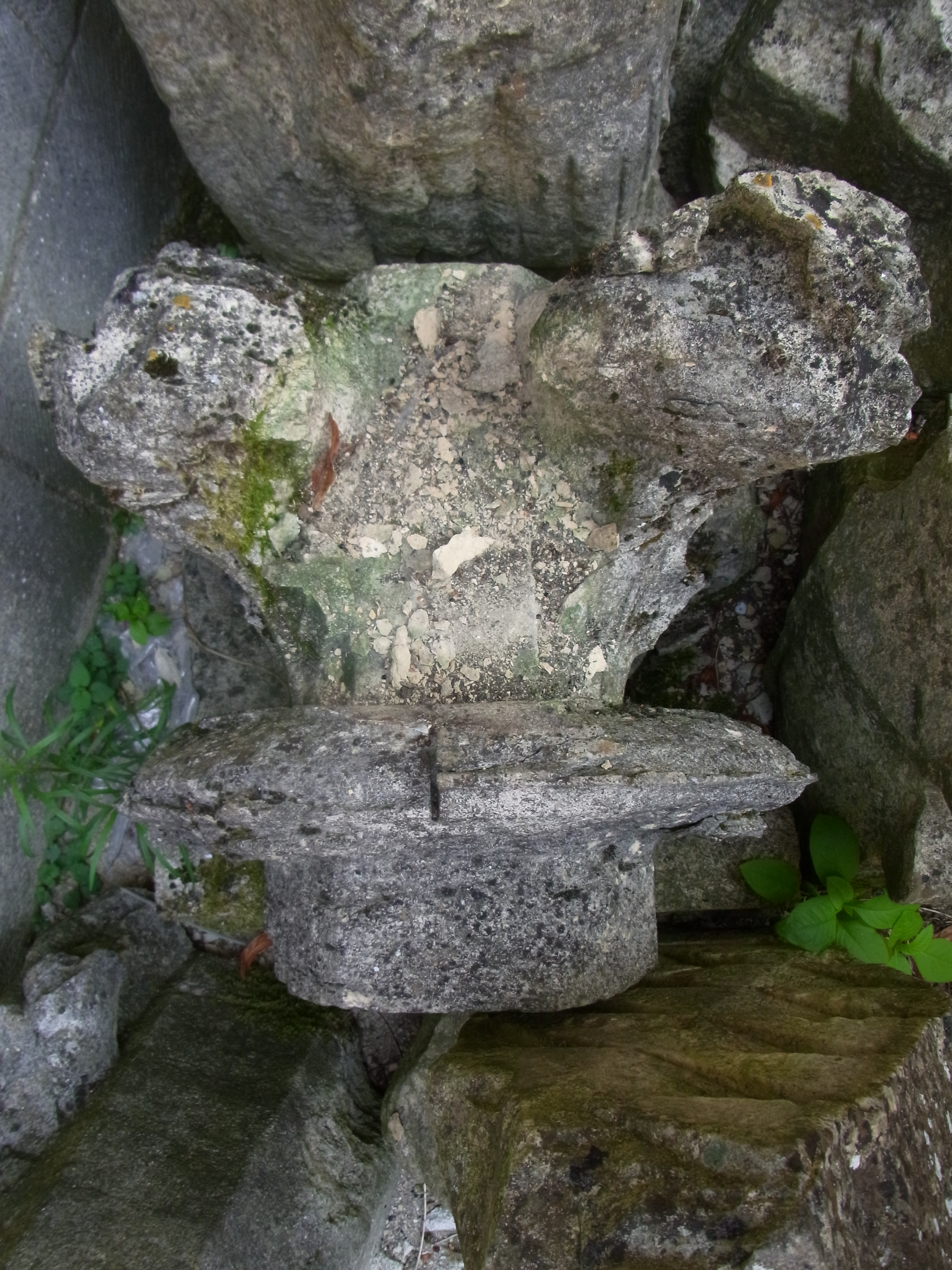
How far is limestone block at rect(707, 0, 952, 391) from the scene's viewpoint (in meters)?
1.65

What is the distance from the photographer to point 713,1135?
3.69 feet

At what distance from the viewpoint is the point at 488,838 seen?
1354 millimetres

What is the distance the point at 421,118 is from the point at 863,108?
893 millimetres

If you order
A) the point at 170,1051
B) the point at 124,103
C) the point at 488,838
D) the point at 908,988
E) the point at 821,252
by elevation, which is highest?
the point at 124,103

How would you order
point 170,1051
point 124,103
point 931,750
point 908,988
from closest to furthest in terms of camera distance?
point 908,988 < point 931,750 < point 170,1051 < point 124,103

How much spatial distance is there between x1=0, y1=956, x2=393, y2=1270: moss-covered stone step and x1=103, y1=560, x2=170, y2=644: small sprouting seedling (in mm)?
801

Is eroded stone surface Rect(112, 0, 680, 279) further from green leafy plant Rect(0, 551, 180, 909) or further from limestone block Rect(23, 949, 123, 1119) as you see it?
limestone block Rect(23, 949, 123, 1119)

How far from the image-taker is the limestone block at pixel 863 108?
165cm

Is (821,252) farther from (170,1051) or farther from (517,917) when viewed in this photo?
(170,1051)

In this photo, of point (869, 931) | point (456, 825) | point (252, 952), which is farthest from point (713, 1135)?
point (252, 952)

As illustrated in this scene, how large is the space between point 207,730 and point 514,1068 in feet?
2.34

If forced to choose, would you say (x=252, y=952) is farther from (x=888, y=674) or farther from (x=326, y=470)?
(x=888, y=674)

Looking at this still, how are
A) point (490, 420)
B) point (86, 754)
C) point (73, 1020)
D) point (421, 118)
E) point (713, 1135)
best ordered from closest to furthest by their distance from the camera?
point (713, 1135) → point (421, 118) → point (490, 420) → point (73, 1020) → point (86, 754)

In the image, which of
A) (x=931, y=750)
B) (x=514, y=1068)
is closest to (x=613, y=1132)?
(x=514, y=1068)
